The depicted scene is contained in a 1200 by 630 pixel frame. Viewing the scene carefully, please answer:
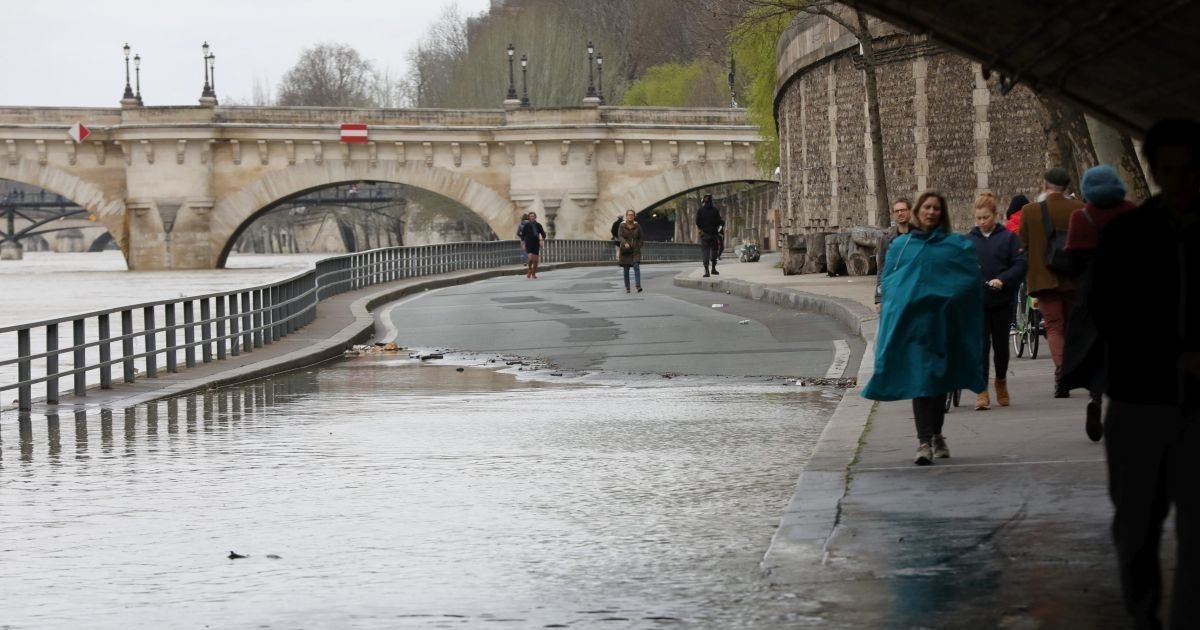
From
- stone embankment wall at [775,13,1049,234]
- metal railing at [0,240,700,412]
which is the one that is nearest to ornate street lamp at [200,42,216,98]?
metal railing at [0,240,700,412]

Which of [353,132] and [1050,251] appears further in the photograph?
[353,132]

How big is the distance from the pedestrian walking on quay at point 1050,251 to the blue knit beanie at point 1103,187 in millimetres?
4661

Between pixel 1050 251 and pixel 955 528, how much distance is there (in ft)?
17.4

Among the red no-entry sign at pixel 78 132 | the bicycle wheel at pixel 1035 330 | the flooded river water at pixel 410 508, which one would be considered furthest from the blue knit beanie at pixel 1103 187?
the red no-entry sign at pixel 78 132

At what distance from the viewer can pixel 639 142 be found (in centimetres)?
7688

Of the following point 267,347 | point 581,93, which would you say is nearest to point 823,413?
point 267,347

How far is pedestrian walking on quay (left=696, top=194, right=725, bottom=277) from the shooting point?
40.3 m

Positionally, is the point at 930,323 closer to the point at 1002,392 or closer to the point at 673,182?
the point at 1002,392

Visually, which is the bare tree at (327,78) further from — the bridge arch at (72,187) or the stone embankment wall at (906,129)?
the stone embankment wall at (906,129)

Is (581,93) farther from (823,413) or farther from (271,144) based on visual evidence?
(823,413)

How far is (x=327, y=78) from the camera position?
531 feet

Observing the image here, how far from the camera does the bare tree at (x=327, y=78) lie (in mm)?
160000

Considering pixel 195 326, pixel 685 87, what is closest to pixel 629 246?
pixel 195 326

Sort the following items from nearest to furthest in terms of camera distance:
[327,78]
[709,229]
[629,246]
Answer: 1. [629,246]
2. [709,229]
3. [327,78]
